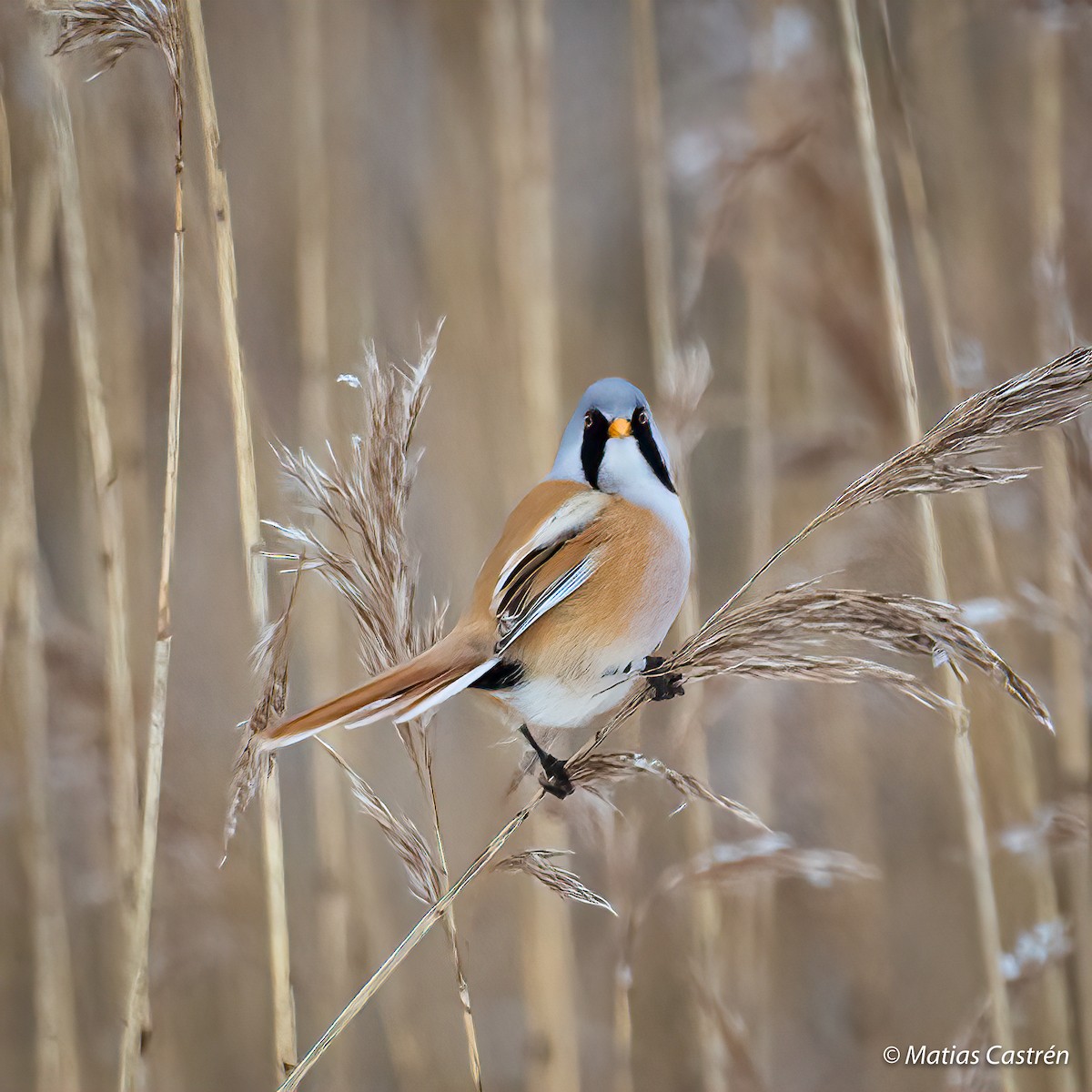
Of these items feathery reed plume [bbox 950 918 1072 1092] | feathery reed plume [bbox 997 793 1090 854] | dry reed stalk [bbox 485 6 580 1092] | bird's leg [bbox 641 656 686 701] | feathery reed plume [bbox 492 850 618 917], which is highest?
dry reed stalk [bbox 485 6 580 1092]

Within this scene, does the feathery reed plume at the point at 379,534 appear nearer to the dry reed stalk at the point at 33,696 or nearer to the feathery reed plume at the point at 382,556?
the feathery reed plume at the point at 382,556

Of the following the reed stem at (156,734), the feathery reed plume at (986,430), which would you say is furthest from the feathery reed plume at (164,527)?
the feathery reed plume at (986,430)

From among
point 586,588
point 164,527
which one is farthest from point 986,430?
point 164,527

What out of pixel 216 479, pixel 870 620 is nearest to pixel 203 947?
pixel 216 479

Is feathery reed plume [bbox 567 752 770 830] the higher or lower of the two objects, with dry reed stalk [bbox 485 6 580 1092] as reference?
lower

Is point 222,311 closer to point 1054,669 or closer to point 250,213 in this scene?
point 250,213

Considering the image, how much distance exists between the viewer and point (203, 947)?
4.47 ft

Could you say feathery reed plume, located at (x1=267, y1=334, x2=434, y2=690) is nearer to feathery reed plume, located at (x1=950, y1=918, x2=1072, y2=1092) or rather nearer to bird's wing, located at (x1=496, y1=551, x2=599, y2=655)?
bird's wing, located at (x1=496, y1=551, x2=599, y2=655)

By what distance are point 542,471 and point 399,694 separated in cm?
48

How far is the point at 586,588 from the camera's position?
3.55 ft

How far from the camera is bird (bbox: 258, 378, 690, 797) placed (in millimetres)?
1064

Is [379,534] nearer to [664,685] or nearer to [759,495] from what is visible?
[664,685]

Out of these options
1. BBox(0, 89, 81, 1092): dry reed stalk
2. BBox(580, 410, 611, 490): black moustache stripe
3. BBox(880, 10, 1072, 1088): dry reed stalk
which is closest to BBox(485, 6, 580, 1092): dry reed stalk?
BBox(580, 410, 611, 490): black moustache stripe

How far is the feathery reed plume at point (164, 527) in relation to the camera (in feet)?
3.62
